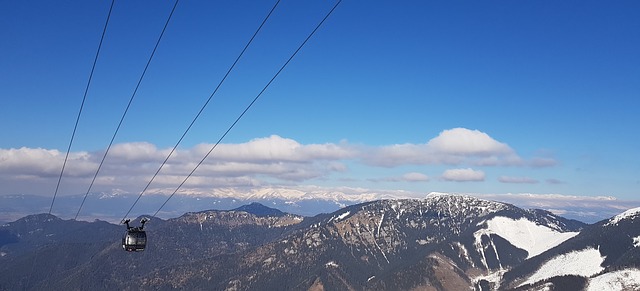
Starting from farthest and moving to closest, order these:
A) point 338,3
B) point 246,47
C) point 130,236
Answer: point 130,236 → point 246,47 → point 338,3

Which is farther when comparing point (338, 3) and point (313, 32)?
point (313, 32)

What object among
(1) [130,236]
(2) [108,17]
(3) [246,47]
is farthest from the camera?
(1) [130,236]

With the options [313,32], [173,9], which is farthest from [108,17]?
[313,32]

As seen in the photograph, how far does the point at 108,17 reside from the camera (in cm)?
3188

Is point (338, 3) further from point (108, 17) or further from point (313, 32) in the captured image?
point (108, 17)

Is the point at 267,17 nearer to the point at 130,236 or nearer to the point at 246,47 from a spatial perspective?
the point at 246,47

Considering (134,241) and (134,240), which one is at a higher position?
(134,240)

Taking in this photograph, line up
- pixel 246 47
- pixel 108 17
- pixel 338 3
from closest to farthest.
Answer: pixel 338 3 → pixel 108 17 → pixel 246 47

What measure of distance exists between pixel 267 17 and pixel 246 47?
4.64 m

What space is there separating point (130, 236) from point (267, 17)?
3760cm

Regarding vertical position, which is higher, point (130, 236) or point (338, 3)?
point (338, 3)

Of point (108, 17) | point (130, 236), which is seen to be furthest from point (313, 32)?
point (130, 236)

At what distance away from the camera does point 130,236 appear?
58.8 meters

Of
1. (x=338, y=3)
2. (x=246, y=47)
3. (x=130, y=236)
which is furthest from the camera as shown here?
(x=130, y=236)
